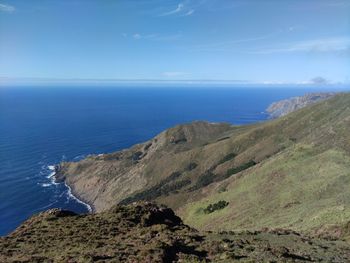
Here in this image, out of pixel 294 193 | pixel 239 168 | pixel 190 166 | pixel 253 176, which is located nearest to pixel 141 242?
pixel 294 193

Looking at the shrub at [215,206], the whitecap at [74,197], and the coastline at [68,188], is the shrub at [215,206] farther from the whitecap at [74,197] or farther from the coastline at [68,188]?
the whitecap at [74,197]

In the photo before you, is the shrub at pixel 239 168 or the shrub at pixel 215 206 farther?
the shrub at pixel 239 168

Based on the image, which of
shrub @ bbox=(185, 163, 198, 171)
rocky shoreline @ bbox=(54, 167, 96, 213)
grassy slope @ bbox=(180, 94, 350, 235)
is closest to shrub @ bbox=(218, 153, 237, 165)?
A: shrub @ bbox=(185, 163, 198, 171)

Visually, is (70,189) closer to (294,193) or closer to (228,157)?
(228,157)

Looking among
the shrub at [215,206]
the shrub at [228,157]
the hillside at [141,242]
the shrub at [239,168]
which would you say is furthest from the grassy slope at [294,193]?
the shrub at [228,157]

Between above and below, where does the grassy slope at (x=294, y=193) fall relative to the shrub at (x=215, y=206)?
above

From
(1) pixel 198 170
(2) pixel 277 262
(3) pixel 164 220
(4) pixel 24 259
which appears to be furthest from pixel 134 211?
(1) pixel 198 170
